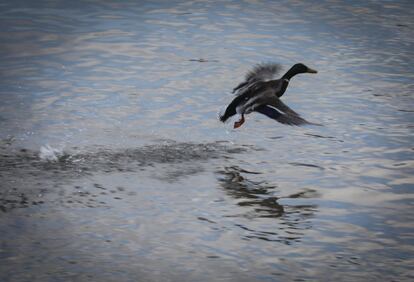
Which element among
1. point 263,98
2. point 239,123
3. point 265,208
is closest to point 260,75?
point 239,123

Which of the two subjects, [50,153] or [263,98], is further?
[50,153]

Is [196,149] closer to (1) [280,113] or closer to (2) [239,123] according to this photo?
(2) [239,123]

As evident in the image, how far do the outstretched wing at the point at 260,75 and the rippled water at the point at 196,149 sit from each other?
45cm

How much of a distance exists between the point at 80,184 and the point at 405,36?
578 cm

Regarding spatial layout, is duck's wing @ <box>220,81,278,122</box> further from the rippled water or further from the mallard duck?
the rippled water

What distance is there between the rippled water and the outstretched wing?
0.45 metres

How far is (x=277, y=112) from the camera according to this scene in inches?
223

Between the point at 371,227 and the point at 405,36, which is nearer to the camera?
the point at 371,227

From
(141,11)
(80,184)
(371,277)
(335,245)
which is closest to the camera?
(371,277)

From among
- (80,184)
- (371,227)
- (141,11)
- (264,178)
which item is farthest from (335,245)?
(141,11)

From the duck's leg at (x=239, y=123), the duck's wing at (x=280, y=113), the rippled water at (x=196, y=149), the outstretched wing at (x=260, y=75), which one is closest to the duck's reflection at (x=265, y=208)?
the rippled water at (x=196, y=149)

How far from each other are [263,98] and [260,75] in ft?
2.60

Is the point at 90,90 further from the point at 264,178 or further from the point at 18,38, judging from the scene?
the point at 264,178

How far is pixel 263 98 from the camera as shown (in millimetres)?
6055
